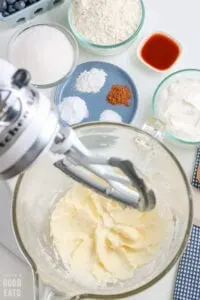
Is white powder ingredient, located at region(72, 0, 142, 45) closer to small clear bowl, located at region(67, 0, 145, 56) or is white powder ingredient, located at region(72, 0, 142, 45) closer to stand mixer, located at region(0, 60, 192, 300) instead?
small clear bowl, located at region(67, 0, 145, 56)

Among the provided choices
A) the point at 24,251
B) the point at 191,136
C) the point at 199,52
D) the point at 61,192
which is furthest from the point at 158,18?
the point at 24,251

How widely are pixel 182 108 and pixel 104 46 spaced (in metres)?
0.16

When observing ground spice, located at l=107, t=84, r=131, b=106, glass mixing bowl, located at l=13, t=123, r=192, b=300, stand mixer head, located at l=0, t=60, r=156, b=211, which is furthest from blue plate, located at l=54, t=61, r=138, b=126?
stand mixer head, located at l=0, t=60, r=156, b=211

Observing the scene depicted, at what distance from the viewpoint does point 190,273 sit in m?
0.86

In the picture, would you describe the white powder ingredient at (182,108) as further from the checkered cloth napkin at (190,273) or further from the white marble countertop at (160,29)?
the checkered cloth napkin at (190,273)

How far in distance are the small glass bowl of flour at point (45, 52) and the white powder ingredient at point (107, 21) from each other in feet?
0.11

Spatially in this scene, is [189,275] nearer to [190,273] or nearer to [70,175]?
[190,273]

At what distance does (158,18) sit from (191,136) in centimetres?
23

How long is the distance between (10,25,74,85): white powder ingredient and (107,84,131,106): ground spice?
0.08 meters

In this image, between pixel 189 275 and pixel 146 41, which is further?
pixel 146 41

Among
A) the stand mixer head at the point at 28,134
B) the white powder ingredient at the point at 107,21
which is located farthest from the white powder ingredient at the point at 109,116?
the stand mixer head at the point at 28,134

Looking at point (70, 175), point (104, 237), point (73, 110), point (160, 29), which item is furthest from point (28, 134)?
point (160, 29)

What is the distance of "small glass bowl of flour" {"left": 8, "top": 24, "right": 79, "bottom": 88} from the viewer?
3.17ft

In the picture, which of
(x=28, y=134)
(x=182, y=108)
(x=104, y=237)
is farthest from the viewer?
(x=182, y=108)
